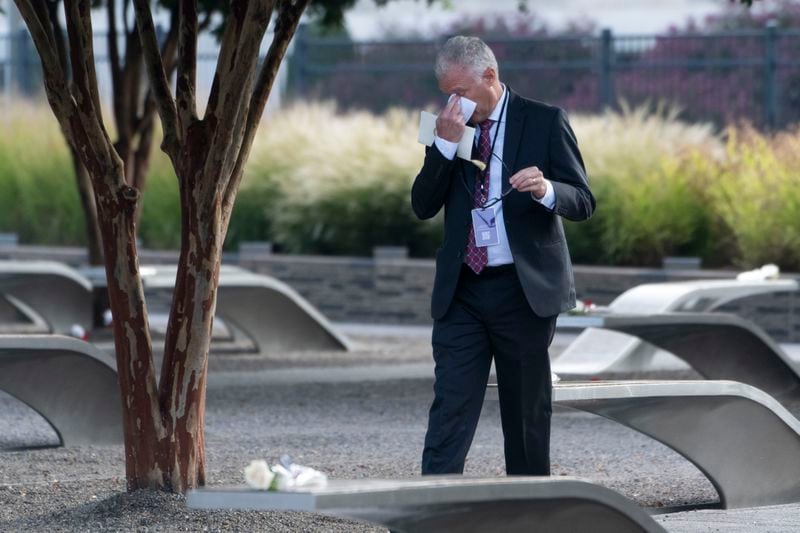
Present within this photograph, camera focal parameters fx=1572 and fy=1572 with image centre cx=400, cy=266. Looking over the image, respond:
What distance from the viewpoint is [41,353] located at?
793 cm

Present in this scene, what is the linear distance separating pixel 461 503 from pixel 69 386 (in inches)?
176

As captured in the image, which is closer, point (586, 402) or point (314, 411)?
point (586, 402)

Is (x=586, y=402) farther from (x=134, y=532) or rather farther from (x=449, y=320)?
(x=134, y=532)

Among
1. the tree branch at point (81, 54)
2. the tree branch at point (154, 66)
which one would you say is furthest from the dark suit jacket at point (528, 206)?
the tree branch at point (81, 54)

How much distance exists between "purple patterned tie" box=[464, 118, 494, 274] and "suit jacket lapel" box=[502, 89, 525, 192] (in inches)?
2.4

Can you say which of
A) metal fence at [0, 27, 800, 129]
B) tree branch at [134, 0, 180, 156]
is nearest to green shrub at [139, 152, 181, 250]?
metal fence at [0, 27, 800, 129]

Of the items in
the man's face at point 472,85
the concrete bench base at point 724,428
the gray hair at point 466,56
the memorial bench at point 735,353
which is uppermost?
the gray hair at point 466,56

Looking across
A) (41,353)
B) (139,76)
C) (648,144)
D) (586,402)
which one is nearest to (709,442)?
(586,402)

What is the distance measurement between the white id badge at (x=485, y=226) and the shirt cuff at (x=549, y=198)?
0.20m

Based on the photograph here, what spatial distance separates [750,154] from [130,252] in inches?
410

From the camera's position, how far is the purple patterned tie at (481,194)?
5.36 meters

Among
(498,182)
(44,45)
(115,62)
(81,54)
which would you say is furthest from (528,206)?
(115,62)

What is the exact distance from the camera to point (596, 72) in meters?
21.5

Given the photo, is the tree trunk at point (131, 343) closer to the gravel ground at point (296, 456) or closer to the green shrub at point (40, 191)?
the gravel ground at point (296, 456)
